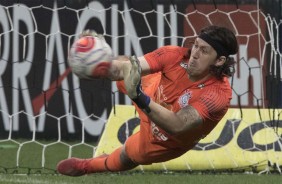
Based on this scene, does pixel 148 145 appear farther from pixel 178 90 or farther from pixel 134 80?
pixel 134 80

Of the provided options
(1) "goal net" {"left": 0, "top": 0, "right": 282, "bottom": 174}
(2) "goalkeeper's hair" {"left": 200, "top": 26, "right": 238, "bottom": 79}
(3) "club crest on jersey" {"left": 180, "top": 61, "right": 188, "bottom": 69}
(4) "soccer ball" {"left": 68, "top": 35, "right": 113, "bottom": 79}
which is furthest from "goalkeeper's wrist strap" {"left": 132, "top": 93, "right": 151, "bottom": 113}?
(1) "goal net" {"left": 0, "top": 0, "right": 282, "bottom": 174}

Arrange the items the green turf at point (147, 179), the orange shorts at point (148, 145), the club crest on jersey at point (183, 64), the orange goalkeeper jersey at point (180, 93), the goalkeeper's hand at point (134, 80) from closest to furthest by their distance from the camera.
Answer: the goalkeeper's hand at point (134, 80) → the orange goalkeeper jersey at point (180, 93) → the club crest on jersey at point (183, 64) → the orange shorts at point (148, 145) → the green turf at point (147, 179)

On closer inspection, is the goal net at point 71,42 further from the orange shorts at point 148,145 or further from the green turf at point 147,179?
the orange shorts at point 148,145

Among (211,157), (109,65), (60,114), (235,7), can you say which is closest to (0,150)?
(60,114)

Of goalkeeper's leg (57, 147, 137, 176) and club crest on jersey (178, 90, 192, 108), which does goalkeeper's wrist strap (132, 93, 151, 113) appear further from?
goalkeeper's leg (57, 147, 137, 176)

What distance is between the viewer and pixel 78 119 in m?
9.76

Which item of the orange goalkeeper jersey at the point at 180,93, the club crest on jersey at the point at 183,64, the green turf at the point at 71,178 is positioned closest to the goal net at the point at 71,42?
the green turf at the point at 71,178

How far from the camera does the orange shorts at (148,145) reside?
237 inches

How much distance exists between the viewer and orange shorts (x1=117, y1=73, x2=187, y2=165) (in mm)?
6016

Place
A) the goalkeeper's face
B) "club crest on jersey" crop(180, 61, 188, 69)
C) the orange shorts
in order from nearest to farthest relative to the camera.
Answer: the goalkeeper's face
"club crest on jersey" crop(180, 61, 188, 69)
the orange shorts

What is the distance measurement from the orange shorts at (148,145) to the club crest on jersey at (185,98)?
39 cm

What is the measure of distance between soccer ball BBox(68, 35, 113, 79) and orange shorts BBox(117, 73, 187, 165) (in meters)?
1.15

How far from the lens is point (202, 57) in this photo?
552cm

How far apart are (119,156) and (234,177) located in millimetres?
1424
